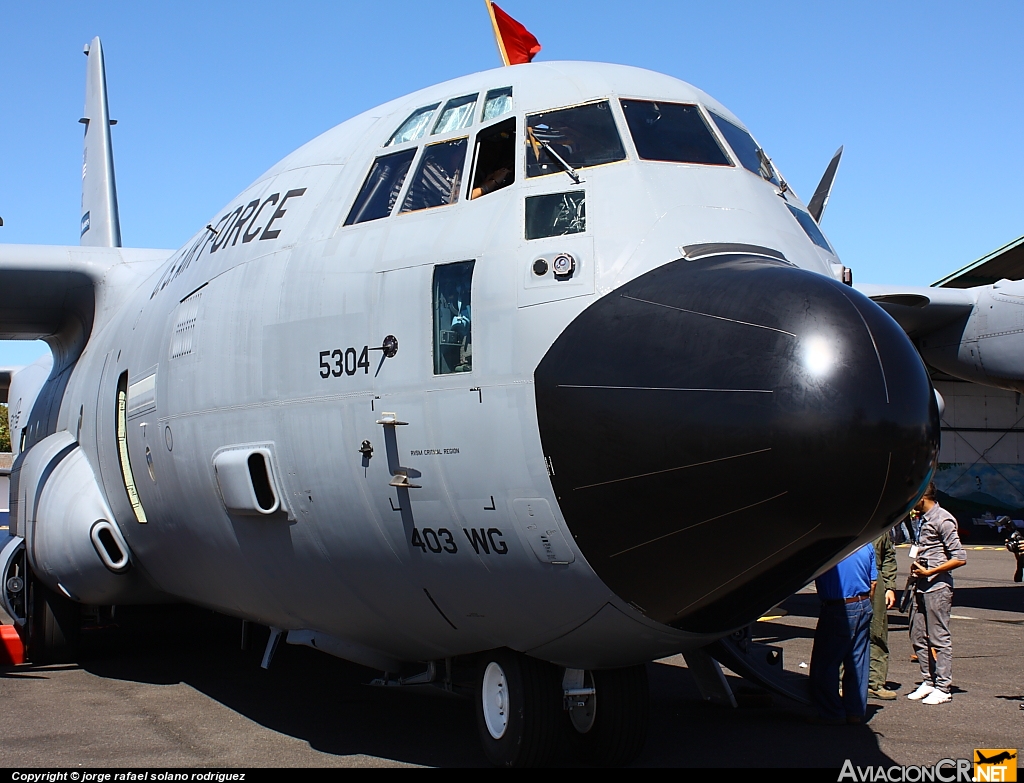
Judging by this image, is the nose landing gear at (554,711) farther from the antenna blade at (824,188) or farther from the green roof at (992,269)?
the green roof at (992,269)

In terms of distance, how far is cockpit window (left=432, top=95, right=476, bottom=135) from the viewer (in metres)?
5.50

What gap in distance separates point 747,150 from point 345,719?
457 cm

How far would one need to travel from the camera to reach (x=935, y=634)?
7.76 m

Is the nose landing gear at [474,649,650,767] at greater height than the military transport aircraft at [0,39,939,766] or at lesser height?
lesser

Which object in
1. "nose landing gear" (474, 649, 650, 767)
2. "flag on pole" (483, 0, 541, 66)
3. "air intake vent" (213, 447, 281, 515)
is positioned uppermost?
"flag on pole" (483, 0, 541, 66)

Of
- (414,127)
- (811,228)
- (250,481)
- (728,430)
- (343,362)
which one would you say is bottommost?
(250,481)

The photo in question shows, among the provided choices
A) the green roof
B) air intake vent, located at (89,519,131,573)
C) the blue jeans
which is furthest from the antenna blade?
the green roof

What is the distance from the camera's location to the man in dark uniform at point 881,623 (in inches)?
324

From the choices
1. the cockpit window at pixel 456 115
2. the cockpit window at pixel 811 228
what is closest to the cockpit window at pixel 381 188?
the cockpit window at pixel 456 115

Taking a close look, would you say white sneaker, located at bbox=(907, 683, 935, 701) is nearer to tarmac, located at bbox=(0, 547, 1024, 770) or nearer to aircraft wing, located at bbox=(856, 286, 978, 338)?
tarmac, located at bbox=(0, 547, 1024, 770)

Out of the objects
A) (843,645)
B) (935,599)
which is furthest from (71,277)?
(935,599)

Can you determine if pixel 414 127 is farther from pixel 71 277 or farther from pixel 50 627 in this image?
pixel 50 627

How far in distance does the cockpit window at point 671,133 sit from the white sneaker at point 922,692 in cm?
479

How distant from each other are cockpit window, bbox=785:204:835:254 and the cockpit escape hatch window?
189cm
